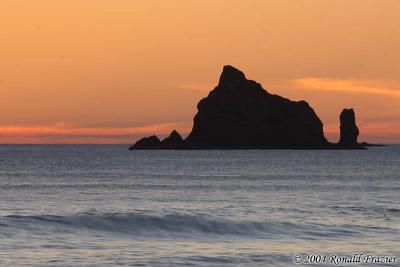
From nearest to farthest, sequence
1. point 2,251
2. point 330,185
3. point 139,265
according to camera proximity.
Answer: point 139,265, point 2,251, point 330,185

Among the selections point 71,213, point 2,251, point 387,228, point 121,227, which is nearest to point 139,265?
point 2,251

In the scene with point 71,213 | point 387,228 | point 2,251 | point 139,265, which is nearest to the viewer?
point 139,265

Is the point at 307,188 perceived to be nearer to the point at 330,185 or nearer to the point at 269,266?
the point at 330,185

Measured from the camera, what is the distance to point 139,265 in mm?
31766

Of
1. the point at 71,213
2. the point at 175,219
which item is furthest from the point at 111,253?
the point at 71,213

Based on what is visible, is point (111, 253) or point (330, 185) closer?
point (111, 253)

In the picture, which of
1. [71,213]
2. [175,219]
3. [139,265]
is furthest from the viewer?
[71,213]

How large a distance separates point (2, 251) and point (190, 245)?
901cm

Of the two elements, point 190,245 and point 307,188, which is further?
point 307,188

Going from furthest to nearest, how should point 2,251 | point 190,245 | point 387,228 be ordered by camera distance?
point 387,228
point 190,245
point 2,251

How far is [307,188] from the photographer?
8538 cm

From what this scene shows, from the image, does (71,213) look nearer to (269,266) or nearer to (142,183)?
(269,266)

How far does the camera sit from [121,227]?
45.7m

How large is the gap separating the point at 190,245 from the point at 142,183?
5604cm
